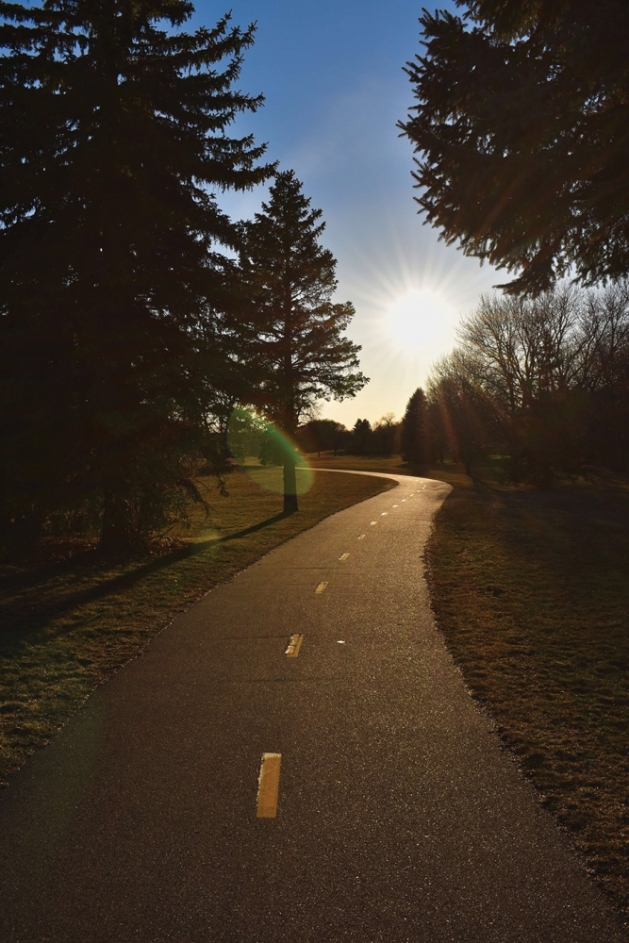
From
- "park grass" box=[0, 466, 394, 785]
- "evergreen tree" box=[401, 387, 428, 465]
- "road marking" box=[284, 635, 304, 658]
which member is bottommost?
"park grass" box=[0, 466, 394, 785]

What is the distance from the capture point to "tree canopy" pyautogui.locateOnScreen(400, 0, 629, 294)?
8180 millimetres

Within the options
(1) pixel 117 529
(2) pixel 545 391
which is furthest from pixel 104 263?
(2) pixel 545 391

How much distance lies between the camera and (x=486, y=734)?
5234 mm

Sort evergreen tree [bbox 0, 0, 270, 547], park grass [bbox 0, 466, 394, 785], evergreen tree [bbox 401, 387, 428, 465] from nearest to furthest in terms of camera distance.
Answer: park grass [bbox 0, 466, 394, 785], evergreen tree [bbox 0, 0, 270, 547], evergreen tree [bbox 401, 387, 428, 465]

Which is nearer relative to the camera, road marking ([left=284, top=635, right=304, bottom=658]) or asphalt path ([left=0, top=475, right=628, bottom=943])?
asphalt path ([left=0, top=475, right=628, bottom=943])

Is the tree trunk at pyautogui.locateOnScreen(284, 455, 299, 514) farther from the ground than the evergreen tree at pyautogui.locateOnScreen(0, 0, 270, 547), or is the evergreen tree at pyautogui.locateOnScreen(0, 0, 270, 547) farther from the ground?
the evergreen tree at pyautogui.locateOnScreen(0, 0, 270, 547)

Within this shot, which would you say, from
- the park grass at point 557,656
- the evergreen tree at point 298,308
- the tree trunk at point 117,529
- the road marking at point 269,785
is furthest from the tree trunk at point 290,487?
the road marking at point 269,785

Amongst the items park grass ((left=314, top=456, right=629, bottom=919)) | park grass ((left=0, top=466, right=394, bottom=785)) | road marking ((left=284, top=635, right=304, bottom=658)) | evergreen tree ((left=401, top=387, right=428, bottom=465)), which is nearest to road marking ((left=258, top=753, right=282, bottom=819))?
park grass ((left=314, top=456, right=629, bottom=919))

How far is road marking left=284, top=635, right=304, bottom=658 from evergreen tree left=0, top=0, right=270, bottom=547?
5290 mm

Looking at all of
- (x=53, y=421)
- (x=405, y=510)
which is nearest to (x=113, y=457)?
(x=53, y=421)

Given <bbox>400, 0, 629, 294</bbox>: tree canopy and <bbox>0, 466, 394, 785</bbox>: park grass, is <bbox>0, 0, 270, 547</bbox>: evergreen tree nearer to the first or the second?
<bbox>0, 466, 394, 785</bbox>: park grass

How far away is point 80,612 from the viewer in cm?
962

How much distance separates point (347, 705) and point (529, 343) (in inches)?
1595

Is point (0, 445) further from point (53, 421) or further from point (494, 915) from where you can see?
point (494, 915)
